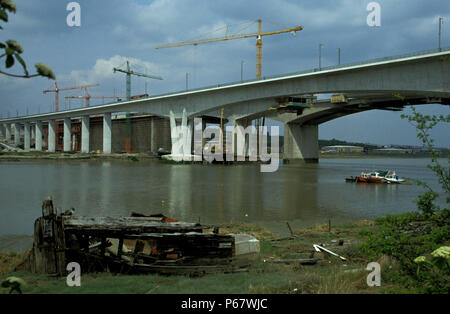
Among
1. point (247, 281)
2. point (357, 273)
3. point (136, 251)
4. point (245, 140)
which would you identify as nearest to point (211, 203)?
point (136, 251)

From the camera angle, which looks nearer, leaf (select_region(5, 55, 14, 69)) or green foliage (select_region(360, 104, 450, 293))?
leaf (select_region(5, 55, 14, 69))

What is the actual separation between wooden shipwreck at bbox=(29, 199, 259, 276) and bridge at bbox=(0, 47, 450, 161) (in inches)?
389

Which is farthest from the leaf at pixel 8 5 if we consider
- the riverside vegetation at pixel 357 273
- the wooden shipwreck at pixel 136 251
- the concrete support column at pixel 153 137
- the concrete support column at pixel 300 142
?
the concrete support column at pixel 153 137

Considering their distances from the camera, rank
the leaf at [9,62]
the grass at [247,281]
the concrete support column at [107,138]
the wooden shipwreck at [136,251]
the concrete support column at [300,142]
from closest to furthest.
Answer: the leaf at [9,62], the grass at [247,281], the wooden shipwreck at [136,251], the concrete support column at [300,142], the concrete support column at [107,138]

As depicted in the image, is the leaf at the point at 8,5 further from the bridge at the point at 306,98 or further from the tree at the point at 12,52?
the bridge at the point at 306,98

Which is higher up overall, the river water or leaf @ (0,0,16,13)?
leaf @ (0,0,16,13)

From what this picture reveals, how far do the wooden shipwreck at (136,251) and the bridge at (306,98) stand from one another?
9875mm

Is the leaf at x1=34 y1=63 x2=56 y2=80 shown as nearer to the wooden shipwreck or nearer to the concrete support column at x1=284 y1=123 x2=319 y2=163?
the wooden shipwreck

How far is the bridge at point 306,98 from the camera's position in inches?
1393

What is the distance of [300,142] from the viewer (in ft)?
265

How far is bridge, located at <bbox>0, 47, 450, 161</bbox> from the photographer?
35375mm

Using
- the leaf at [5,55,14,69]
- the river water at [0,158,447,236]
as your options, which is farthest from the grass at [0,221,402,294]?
the river water at [0,158,447,236]
